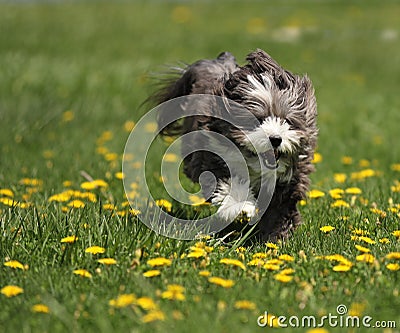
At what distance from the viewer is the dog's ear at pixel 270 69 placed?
4.17m

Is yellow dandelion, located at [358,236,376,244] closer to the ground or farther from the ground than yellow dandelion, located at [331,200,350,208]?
closer to the ground

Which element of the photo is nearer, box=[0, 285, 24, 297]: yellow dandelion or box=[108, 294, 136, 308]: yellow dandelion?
box=[108, 294, 136, 308]: yellow dandelion

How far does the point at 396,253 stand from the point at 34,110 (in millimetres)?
6509

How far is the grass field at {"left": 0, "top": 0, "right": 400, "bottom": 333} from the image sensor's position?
112 inches

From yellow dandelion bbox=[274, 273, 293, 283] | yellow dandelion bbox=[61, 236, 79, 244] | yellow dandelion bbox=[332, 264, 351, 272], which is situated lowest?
yellow dandelion bbox=[274, 273, 293, 283]

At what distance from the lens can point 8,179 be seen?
5.89 metres

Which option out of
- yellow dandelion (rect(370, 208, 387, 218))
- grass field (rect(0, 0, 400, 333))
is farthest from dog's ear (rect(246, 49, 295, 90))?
yellow dandelion (rect(370, 208, 387, 218))

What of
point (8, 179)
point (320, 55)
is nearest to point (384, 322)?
point (8, 179)

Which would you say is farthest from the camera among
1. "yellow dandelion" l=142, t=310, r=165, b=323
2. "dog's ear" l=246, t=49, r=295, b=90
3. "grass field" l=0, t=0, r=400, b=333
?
"dog's ear" l=246, t=49, r=295, b=90

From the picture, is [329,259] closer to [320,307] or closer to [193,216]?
[320,307]

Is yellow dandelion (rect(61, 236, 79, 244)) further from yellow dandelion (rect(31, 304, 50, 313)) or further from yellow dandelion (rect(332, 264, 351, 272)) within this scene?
yellow dandelion (rect(332, 264, 351, 272))

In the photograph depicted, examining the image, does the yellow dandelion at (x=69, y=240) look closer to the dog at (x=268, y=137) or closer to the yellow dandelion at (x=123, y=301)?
the yellow dandelion at (x=123, y=301)

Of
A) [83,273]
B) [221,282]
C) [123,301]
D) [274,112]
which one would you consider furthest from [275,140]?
[123,301]

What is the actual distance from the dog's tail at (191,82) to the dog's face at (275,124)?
42cm
